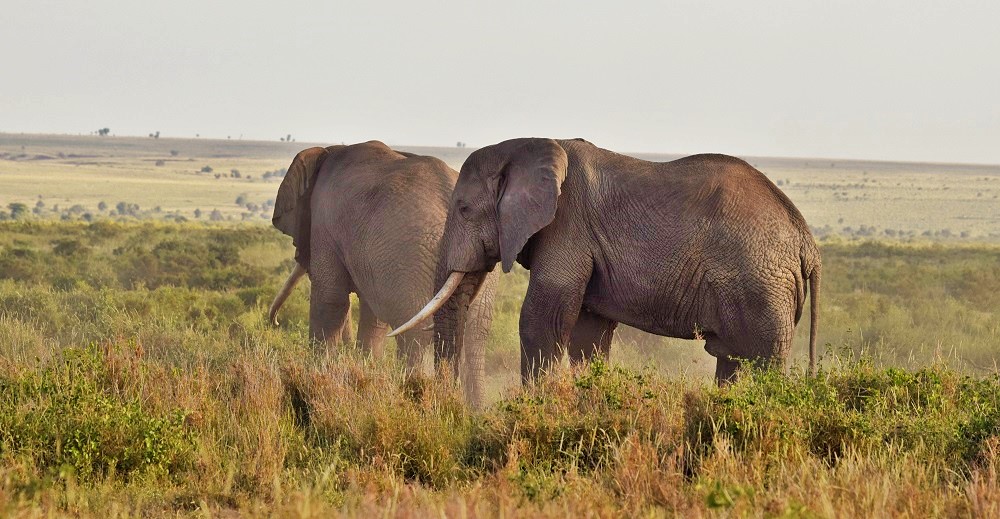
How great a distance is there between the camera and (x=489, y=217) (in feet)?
29.9

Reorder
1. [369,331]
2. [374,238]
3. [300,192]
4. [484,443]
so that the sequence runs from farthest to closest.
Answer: [300,192]
[369,331]
[374,238]
[484,443]

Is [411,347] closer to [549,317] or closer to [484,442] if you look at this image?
[549,317]

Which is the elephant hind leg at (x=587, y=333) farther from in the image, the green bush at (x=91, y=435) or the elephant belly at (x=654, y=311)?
the green bush at (x=91, y=435)

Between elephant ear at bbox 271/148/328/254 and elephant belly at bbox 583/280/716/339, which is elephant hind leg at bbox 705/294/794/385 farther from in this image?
elephant ear at bbox 271/148/328/254

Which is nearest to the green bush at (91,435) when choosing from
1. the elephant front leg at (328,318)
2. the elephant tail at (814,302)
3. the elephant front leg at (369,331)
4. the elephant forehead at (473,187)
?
the elephant forehead at (473,187)

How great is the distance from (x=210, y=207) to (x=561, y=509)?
8816 cm

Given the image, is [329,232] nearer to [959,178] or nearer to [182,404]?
[182,404]

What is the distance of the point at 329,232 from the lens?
1170 centimetres

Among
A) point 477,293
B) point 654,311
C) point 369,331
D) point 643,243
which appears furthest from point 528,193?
point 369,331

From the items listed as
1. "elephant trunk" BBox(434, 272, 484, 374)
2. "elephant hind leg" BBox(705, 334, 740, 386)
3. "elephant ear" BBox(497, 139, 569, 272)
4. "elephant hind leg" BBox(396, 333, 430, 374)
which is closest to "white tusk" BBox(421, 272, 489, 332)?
"elephant trunk" BBox(434, 272, 484, 374)

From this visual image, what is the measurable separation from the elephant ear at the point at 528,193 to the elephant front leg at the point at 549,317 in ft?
0.99

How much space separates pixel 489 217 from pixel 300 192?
3.76 metres

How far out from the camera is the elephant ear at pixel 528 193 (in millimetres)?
8586

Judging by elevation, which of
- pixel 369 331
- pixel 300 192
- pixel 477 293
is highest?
pixel 300 192
